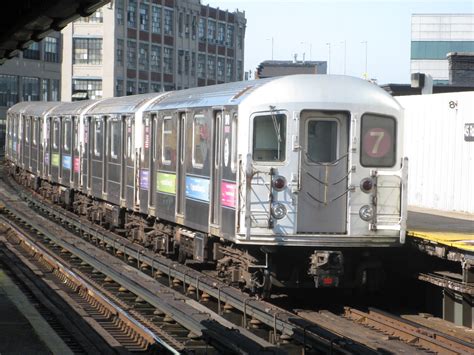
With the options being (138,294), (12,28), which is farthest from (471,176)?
(12,28)

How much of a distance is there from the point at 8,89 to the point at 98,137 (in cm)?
4893

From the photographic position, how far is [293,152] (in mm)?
12398

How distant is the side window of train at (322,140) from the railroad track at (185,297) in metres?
2.14

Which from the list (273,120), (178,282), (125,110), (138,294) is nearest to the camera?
(273,120)

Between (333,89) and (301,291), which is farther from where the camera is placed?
(301,291)

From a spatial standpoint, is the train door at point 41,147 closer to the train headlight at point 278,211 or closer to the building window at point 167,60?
the train headlight at point 278,211

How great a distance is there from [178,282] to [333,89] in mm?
5029

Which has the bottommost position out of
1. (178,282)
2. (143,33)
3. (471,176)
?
(178,282)

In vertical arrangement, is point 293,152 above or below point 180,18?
below

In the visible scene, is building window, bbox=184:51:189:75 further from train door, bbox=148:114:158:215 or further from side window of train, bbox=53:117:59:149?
train door, bbox=148:114:158:215

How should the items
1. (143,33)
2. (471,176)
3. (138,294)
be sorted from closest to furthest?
(138,294) < (471,176) < (143,33)

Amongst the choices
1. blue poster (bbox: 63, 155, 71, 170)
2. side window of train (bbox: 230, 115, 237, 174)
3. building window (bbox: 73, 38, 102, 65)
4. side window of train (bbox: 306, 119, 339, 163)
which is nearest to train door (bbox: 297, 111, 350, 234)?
side window of train (bbox: 306, 119, 339, 163)

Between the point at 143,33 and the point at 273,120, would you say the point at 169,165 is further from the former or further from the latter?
the point at 143,33

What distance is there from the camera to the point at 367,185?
12.7 m
